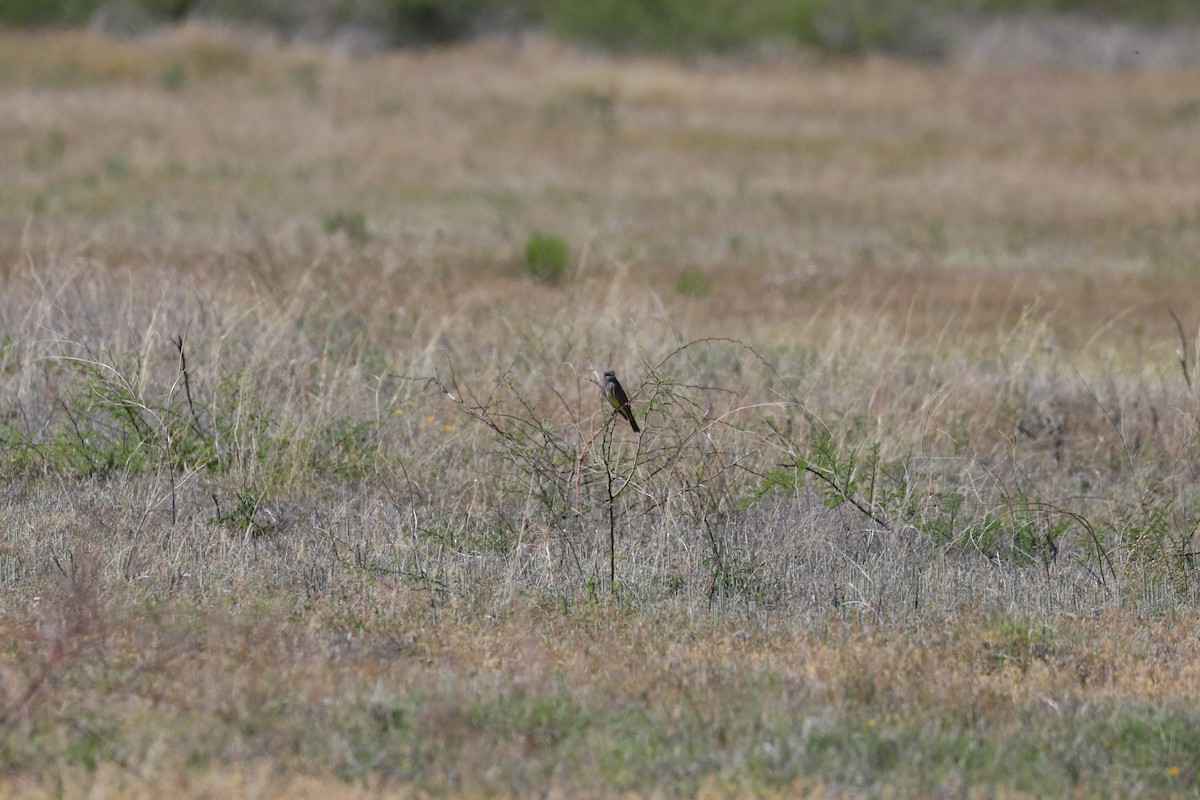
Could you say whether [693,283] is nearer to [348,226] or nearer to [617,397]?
[348,226]

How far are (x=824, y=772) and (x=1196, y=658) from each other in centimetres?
196

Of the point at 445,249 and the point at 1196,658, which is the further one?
the point at 445,249

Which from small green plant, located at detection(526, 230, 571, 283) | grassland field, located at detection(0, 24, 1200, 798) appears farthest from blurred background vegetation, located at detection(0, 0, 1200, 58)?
small green plant, located at detection(526, 230, 571, 283)

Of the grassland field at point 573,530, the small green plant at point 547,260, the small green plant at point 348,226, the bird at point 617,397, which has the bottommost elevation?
the small green plant at point 348,226

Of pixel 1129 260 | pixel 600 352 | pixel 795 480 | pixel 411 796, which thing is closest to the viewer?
pixel 411 796

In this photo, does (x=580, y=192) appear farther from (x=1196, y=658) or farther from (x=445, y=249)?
(x=1196, y=658)

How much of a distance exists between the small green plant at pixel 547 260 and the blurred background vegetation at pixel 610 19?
2390 cm

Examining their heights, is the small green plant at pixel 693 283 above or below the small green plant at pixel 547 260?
below

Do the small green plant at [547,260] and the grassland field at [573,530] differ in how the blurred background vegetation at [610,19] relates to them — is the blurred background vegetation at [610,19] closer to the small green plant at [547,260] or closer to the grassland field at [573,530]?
the grassland field at [573,530]

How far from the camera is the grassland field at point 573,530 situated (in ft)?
14.9

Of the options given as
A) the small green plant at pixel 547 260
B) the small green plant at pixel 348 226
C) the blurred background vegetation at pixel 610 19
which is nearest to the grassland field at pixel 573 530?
the small green plant at pixel 348 226

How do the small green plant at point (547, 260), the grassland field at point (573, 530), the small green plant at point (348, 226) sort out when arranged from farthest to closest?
the small green plant at point (348, 226), the small green plant at point (547, 260), the grassland field at point (573, 530)

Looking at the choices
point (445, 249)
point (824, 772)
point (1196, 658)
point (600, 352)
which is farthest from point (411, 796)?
point (445, 249)

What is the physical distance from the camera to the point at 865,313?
12500mm
